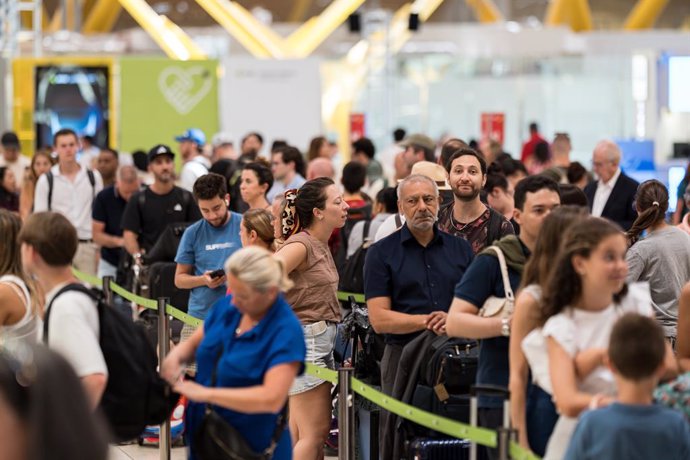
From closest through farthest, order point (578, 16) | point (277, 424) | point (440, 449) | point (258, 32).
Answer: point (277, 424) < point (440, 449) < point (258, 32) < point (578, 16)

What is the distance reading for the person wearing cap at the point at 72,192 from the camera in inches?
475

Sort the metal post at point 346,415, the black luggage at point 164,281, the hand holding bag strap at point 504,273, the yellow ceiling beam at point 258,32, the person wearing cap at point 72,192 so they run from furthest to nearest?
1. the yellow ceiling beam at point 258,32
2. the person wearing cap at point 72,192
3. the black luggage at point 164,281
4. the metal post at point 346,415
5. the hand holding bag strap at point 504,273

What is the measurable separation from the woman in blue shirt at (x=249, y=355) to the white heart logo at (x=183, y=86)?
1448 centimetres

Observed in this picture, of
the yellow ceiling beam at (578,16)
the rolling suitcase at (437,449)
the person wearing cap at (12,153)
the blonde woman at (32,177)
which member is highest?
the yellow ceiling beam at (578,16)

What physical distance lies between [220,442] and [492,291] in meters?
1.19

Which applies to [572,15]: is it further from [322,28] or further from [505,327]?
[505,327]

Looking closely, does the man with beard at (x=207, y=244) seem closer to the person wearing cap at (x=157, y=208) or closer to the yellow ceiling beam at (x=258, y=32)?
the person wearing cap at (x=157, y=208)

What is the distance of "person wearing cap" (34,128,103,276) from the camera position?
1206 cm

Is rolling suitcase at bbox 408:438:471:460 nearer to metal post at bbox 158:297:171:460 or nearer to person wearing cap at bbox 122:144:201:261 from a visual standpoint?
metal post at bbox 158:297:171:460

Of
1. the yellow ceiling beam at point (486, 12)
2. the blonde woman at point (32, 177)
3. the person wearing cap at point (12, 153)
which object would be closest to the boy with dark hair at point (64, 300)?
the blonde woman at point (32, 177)

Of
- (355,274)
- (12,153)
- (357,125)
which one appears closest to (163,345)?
(355,274)

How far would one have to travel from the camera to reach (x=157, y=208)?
10.3 meters

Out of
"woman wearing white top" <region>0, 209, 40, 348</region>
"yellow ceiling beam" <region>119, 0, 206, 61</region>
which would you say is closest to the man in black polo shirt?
"woman wearing white top" <region>0, 209, 40, 348</region>

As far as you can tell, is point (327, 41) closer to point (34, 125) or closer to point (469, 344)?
point (34, 125)
